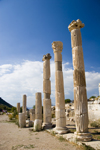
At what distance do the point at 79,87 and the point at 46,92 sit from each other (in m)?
5.98

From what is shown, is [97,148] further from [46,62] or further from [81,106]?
[46,62]

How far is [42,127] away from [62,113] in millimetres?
3210

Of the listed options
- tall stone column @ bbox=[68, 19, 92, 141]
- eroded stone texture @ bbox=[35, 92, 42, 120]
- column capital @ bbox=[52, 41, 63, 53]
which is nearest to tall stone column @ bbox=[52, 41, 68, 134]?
column capital @ bbox=[52, 41, 63, 53]

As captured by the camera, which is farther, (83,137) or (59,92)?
(59,92)

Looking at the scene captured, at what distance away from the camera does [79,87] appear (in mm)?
8359

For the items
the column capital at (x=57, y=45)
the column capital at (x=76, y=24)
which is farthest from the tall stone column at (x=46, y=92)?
the column capital at (x=76, y=24)

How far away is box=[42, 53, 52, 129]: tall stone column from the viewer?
43.1 ft

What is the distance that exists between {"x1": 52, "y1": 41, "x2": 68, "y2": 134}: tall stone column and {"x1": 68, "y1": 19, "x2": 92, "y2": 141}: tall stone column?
2.56 meters

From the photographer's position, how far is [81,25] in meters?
9.20

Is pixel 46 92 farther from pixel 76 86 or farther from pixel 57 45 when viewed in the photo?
pixel 76 86

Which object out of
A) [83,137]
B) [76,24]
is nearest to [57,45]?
[76,24]

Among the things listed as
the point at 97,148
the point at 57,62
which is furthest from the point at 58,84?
the point at 97,148

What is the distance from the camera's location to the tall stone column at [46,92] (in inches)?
517

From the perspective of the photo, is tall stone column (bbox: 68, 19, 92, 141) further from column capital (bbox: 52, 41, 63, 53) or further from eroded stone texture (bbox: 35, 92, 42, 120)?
eroded stone texture (bbox: 35, 92, 42, 120)
